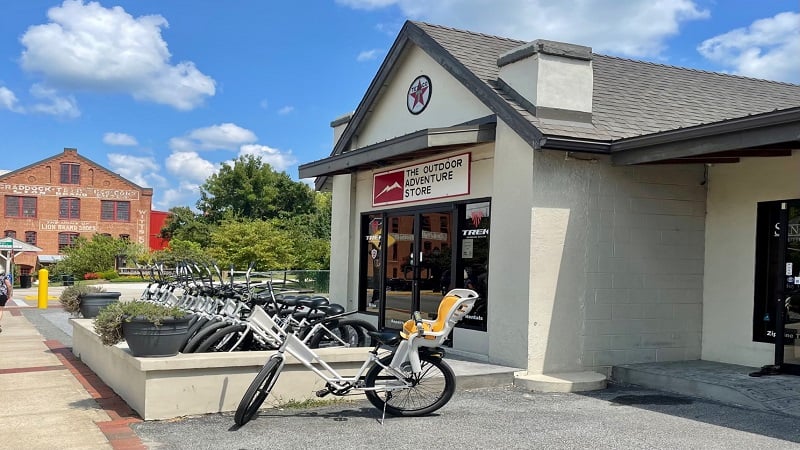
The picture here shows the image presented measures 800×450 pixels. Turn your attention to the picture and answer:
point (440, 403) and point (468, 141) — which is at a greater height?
point (468, 141)

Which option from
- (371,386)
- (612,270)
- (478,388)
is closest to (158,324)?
(371,386)

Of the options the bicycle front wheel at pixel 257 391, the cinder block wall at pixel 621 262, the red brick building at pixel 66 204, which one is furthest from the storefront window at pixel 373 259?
the red brick building at pixel 66 204

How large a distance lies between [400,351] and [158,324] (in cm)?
219

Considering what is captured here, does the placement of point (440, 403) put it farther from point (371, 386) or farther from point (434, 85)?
point (434, 85)

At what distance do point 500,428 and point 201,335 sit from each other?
10.4 ft

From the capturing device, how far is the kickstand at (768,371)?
823 centimetres

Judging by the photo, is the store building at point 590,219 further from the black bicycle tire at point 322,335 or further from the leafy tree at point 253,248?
the leafy tree at point 253,248

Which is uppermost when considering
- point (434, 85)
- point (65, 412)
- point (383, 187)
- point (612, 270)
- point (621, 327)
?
point (434, 85)

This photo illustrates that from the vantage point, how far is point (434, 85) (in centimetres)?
1129

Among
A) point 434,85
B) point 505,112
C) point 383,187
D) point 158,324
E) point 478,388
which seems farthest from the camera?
point 383,187

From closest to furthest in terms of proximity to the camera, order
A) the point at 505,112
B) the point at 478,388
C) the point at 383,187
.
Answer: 1. the point at 478,388
2. the point at 505,112
3. the point at 383,187

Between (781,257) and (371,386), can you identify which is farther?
(781,257)

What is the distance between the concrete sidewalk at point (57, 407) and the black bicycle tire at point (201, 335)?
2.66 ft

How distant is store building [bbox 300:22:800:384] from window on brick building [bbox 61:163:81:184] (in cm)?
5179
